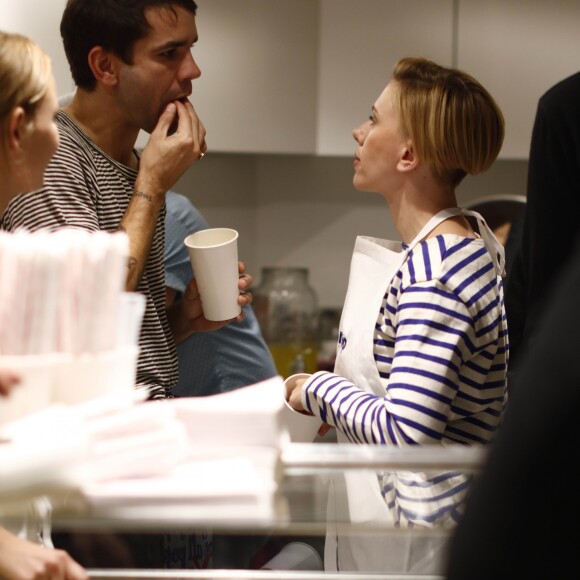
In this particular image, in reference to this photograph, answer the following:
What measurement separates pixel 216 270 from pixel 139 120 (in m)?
0.27

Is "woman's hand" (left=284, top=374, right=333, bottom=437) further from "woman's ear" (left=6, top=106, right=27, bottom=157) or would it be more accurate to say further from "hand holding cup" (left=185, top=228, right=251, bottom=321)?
"woman's ear" (left=6, top=106, right=27, bottom=157)

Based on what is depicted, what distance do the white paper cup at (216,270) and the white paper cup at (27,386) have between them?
556mm

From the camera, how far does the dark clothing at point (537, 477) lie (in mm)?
405

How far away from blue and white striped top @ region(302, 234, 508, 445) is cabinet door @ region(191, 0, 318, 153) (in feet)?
4.94

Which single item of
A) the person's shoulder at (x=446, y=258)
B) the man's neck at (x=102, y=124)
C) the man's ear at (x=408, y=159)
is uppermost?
the man's neck at (x=102, y=124)

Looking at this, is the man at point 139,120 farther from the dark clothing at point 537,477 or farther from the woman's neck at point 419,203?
the dark clothing at point 537,477

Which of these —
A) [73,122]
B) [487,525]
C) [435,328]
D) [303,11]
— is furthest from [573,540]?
[303,11]

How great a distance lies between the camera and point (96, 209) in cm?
127

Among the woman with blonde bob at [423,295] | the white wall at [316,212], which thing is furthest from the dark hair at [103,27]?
the white wall at [316,212]

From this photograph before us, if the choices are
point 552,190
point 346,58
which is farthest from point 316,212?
point 552,190

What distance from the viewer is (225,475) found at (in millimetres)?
686

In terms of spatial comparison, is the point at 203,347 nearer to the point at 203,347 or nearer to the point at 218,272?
the point at 203,347

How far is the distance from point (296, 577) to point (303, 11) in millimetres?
2167

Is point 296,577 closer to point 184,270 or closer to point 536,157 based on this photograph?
point 536,157
